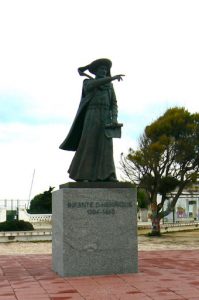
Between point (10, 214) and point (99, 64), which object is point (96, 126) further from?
point (10, 214)

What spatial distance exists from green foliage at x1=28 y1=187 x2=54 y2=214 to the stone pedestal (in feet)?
104

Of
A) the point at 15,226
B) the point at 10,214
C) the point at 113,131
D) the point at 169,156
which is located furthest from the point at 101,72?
the point at 10,214

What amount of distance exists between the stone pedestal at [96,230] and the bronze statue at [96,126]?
358mm

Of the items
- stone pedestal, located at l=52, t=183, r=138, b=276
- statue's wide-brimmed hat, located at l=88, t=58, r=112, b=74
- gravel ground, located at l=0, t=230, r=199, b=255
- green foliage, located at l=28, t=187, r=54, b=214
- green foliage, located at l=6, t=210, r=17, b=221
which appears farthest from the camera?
green foliage, located at l=28, t=187, r=54, b=214

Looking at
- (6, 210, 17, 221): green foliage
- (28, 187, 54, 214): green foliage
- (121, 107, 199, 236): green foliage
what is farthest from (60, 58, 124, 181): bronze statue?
(28, 187, 54, 214): green foliage

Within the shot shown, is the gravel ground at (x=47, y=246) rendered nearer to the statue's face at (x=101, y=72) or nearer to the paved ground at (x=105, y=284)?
the paved ground at (x=105, y=284)

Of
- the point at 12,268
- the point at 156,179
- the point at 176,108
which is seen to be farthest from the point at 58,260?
→ the point at 176,108

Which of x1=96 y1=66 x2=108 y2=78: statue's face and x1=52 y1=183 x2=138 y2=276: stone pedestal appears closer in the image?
x1=52 y1=183 x2=138 y2=276: stone pedestal

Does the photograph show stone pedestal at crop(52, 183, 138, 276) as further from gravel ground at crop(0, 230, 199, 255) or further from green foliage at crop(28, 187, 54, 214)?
green foliage at crop(28, 187, 54, 214)

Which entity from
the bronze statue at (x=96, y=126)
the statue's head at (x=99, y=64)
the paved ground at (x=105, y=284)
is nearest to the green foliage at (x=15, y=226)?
the paved ground at (x=105, y=284)

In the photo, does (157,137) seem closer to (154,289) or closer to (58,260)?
(58,260)

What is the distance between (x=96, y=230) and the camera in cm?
882

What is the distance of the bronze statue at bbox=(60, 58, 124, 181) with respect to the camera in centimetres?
927

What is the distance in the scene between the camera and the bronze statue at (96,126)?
30.4 feet
